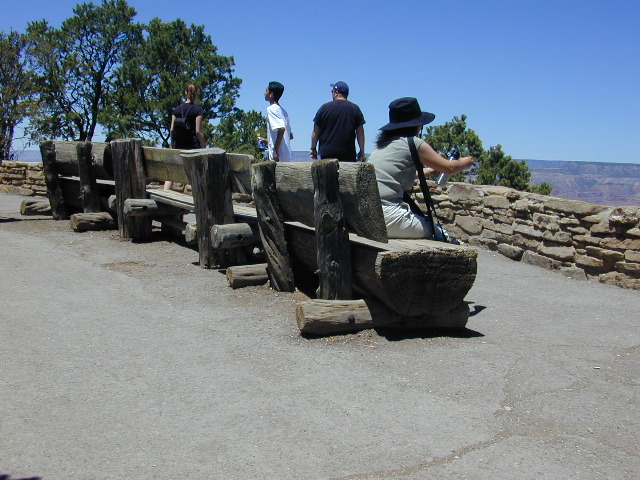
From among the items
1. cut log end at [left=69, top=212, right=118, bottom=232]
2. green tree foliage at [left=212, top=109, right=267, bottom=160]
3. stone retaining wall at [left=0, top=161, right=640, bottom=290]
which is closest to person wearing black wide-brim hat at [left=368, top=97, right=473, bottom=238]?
stone retaining wall at [left=0, top=161, right=640, bottom=290]

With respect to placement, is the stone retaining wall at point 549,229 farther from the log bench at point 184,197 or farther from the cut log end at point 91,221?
the cut log end at point 91,221

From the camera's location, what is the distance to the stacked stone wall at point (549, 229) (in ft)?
25.1

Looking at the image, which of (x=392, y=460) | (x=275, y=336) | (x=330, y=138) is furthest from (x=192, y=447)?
(x=330, y=138)

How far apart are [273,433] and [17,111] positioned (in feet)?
92.7

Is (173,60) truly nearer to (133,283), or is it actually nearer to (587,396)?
(133,283)

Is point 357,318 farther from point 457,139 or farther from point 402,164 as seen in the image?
point 457,139

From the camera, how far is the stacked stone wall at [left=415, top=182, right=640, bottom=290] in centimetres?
764

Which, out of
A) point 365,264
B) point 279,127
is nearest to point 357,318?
point 365,264

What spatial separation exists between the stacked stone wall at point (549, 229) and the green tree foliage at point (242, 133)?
1382cm

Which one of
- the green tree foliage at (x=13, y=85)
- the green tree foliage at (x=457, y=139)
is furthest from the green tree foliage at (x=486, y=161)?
the green tree foliage at (x=13, y=85)

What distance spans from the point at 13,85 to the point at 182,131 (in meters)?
22.6

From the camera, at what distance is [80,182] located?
33.3 feet

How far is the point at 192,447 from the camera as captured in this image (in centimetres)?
340

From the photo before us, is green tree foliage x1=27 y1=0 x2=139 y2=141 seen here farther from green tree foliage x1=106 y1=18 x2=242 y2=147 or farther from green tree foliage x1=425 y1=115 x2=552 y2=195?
green tree foliage x1=425 y1=115 x2=552 y2=195
